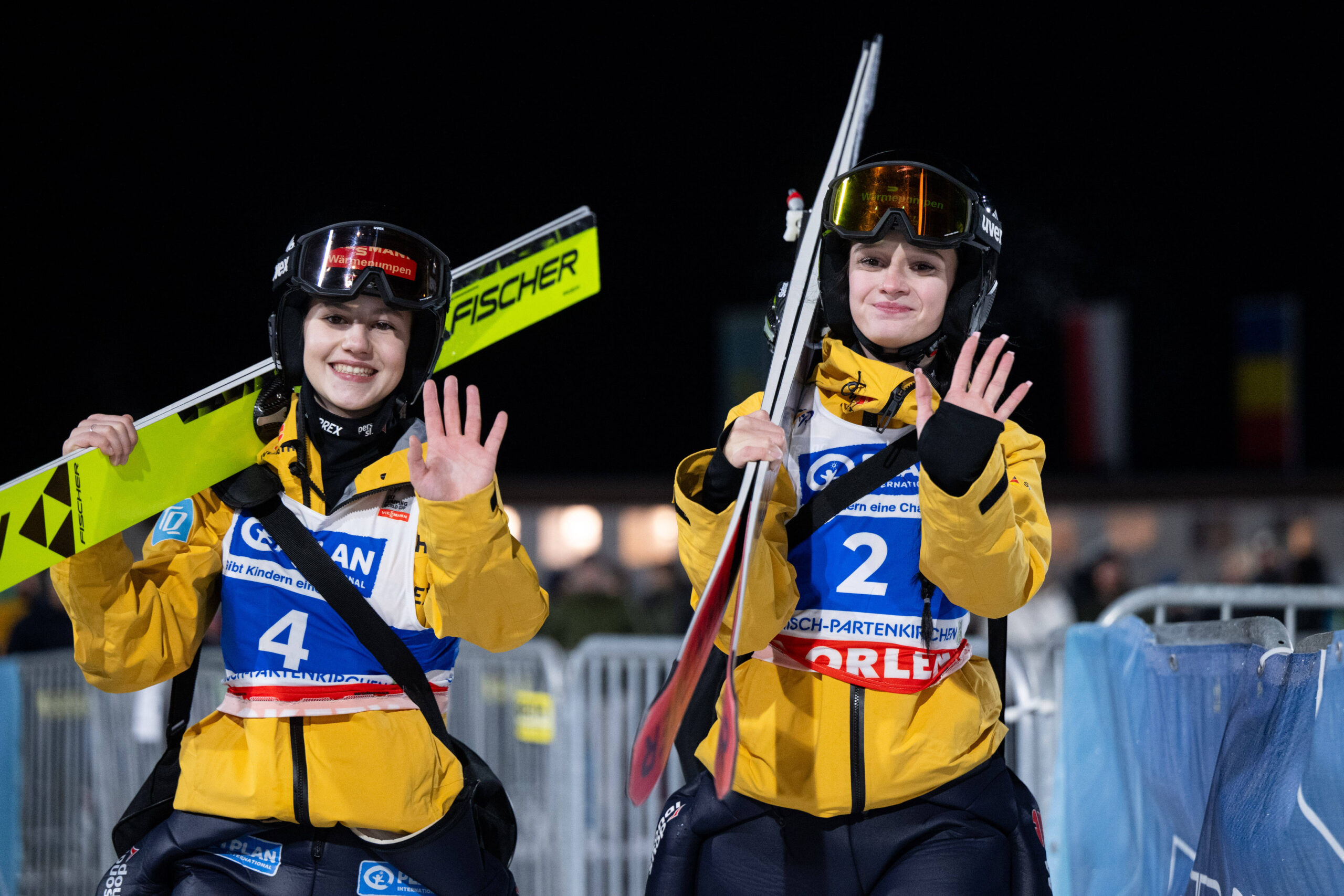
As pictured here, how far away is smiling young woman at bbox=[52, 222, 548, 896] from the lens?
262 cm

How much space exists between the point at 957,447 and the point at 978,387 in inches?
6.7

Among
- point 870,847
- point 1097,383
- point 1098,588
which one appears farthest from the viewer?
point 1097,383

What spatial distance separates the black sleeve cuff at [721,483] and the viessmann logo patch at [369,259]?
907mm

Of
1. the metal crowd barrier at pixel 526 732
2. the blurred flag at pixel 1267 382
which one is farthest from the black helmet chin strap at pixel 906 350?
the blurred flag at pixel 1267 382

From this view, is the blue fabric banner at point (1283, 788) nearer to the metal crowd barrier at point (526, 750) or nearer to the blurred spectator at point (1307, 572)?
the blurred spectator at point (1307, 572)

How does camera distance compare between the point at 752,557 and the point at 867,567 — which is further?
the point at 867,567

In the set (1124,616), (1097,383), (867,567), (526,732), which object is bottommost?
(526,732)

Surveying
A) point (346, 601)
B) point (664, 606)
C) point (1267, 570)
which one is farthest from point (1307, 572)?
point (346, 601)

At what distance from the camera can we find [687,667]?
2.49m

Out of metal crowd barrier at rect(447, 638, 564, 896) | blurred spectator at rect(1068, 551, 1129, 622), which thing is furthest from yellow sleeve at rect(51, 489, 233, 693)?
blurred spectator at rect(1068, 551, 1129, 622)

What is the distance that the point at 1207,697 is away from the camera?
325 centimetres

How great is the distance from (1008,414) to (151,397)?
57.7ft

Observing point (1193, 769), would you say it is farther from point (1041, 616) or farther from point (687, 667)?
point (1041, 616)

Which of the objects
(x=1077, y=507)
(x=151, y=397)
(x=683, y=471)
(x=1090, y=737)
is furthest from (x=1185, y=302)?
(x=683, y=471)
